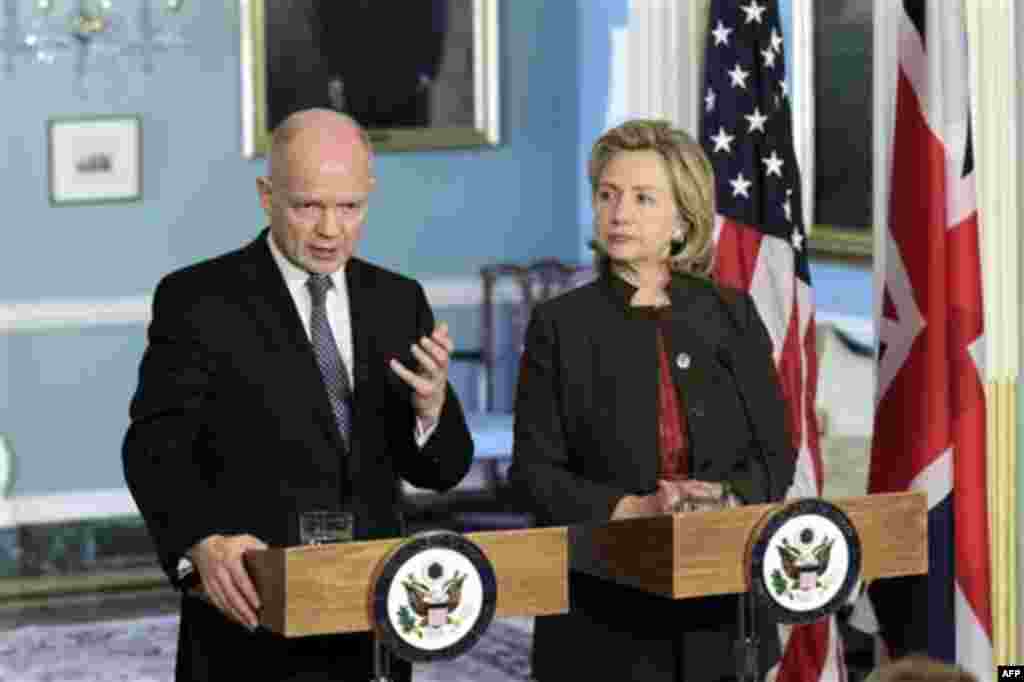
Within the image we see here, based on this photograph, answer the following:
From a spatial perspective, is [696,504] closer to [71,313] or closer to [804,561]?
[804,561]

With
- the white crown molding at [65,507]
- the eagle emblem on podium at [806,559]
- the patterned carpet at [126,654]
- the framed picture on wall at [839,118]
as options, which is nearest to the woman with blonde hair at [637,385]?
the eagle emblem on podium at [806,559]

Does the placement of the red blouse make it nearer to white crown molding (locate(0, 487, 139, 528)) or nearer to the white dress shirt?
the white dress shirt

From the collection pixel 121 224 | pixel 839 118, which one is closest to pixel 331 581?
pixel 839 118

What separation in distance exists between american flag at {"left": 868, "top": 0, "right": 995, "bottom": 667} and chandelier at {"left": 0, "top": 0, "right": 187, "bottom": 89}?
18.5ft

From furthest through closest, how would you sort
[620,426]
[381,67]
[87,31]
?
1. [381,67]
2. [87,31]
3. [620,426]

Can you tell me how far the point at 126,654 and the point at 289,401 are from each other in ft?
16.9

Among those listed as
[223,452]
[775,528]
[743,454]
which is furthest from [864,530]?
[223,452]

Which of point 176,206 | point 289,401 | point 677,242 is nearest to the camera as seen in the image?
point 289,401

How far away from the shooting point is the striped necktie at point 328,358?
164 inches

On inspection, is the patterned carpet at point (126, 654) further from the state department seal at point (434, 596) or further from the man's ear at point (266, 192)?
the state department seal at point (434, 596)

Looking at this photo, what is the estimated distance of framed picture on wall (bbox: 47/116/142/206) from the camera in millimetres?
10820

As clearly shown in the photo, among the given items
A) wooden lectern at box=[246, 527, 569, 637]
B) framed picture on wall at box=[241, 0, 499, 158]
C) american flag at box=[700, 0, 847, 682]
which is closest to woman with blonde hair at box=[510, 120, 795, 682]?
wooden lectern at box=[246, 527, 569, 637]

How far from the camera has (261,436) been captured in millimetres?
4133

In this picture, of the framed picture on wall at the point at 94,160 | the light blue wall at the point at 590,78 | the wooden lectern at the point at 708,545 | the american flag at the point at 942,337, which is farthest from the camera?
the light blue wall at the point at 590,78
